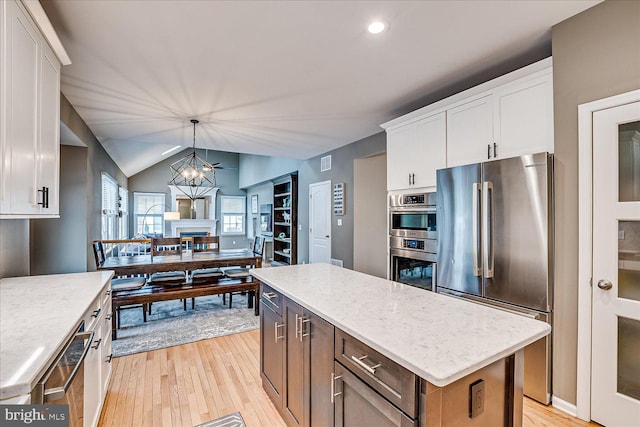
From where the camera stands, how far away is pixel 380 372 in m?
1.13

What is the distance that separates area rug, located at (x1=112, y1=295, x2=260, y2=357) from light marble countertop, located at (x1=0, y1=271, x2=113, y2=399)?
1.34 metres

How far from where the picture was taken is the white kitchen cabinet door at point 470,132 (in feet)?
8.36

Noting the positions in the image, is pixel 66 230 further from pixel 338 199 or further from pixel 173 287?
pixel 338 199

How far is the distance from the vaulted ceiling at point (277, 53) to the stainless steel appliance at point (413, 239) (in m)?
1.17

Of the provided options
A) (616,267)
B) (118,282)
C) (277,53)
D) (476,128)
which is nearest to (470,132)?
(476,128)

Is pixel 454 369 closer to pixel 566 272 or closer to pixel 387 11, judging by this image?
pixel 566 272

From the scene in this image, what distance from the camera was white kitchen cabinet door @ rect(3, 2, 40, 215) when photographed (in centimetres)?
147

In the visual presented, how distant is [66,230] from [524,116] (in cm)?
517

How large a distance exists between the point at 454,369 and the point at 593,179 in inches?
70.7

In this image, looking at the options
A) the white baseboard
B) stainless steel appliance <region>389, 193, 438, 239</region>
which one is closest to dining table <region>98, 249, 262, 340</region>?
stainless steel appliance <region>389, 193, 438, 239</region>

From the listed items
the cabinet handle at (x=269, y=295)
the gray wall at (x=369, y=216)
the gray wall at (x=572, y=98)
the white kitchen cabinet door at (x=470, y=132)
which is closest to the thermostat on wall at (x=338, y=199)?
the gray wall at (x=369, y=216)

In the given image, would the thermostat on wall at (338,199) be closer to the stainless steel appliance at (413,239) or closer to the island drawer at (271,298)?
the stainless steel appliance at (413,239)

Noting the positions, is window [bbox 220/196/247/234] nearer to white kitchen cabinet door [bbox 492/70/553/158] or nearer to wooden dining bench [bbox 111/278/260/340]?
wooden dining bench [bbox 111/278/260/340]

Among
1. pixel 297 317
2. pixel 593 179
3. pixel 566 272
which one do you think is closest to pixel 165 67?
pixel 297 317
